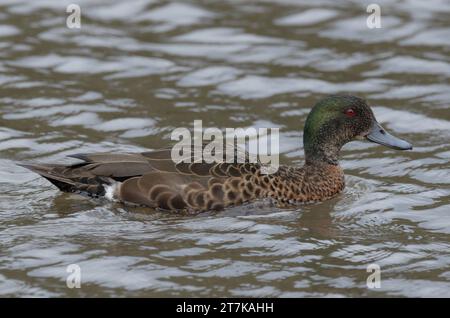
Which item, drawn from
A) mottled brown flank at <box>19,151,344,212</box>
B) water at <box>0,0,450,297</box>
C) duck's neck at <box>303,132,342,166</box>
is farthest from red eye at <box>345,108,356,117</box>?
mottled brown flank at <box>19,151,344,212</box>

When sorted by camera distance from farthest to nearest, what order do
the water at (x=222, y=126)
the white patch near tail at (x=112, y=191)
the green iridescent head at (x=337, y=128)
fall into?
the green iridescent head at (x=337, y=128) → the white patch near tail at (x=112, y=191) → the water at (x=222, y=126)

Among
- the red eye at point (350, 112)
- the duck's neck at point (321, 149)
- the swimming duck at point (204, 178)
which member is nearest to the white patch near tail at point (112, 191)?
the swimming duck at point (204, 178)

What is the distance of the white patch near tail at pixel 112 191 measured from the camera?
9930 mm

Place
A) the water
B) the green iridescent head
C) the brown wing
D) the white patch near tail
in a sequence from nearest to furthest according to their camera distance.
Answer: the water < the brown wing < the white patch near tail < the green iridescent head

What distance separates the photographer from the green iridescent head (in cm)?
1056

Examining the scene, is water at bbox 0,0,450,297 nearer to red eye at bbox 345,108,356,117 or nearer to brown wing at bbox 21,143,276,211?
brown wing at bbox 21,143,276,211

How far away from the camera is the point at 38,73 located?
13438 millimetres

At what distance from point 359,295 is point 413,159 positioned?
3507 millimetres

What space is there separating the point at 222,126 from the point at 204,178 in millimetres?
2440

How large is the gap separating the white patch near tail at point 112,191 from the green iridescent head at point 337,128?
6.09 feet

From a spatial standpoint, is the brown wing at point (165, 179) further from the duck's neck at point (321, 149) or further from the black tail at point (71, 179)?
the duck's neck at point (321, 149)

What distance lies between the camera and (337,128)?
10.6 m

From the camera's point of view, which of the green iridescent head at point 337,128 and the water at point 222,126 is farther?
the green iridescent head at point 337,128

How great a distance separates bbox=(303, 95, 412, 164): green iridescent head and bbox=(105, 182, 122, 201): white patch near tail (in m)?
1.86
